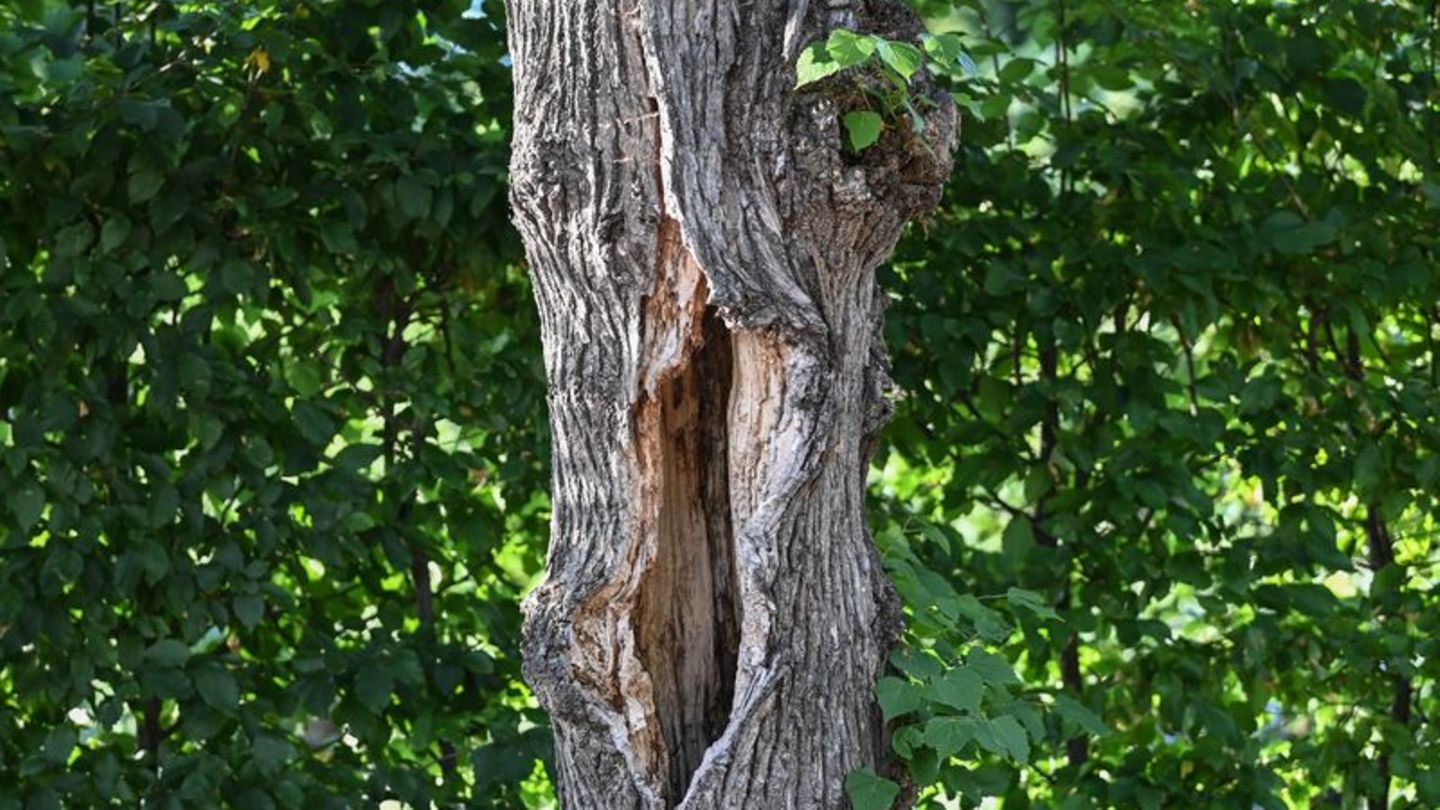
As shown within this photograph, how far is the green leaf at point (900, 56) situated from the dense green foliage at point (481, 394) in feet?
5.02

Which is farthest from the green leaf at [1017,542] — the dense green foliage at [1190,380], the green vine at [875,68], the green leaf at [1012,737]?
the green vine at [875,68]

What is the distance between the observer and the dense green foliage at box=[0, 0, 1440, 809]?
Answer: 4055 mm

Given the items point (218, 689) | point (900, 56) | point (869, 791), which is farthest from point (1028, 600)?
point (218, 689)

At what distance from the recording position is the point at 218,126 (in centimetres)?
417

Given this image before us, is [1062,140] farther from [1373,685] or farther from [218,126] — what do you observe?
[218,126]

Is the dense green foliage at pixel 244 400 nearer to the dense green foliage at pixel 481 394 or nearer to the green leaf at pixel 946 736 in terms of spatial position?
the dense green foliage at pixel 481 394

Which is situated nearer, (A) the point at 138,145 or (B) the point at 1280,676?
(A) the point at 138,145

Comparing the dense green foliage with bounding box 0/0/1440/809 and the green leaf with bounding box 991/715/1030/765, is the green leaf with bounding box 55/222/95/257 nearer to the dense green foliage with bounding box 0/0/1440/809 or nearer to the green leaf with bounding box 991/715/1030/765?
the dense green foliage with bounding box 0/0/1440/809

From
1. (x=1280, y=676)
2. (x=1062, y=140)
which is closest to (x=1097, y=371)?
(x=1062, y=140)

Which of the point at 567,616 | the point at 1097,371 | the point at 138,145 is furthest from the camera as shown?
the point at 1097,371

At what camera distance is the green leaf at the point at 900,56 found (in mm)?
2572

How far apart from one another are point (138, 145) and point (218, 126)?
0.17m

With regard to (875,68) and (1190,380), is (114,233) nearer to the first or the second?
(875,68)

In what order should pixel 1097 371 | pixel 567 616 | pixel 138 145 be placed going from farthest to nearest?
1. pixel 1097 371
2. pixel 138 145
3. pixel 567 616
